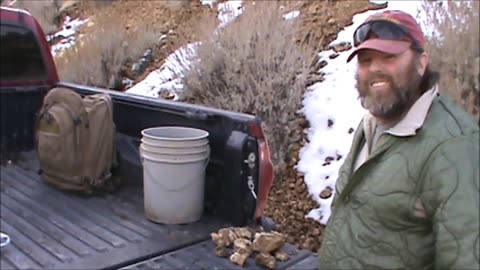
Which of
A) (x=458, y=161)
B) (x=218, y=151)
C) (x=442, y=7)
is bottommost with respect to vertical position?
(x=218, y=151)

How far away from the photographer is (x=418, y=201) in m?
1.74

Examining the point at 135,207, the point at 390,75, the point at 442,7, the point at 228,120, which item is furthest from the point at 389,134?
the point at 442,7

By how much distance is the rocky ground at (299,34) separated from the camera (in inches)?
197

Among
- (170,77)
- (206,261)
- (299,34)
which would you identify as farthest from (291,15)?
(206,261)

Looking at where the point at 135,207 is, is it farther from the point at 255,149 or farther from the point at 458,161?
the point at 458,161

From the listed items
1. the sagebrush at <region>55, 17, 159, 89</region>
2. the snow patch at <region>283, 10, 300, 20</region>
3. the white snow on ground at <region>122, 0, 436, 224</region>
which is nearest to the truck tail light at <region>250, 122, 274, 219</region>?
the white snow on ground at <region>122, 0, 436, 224</region>

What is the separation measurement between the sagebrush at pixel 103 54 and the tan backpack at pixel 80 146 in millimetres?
4429

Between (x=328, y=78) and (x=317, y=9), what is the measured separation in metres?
2.00

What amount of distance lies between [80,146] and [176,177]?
109 cm

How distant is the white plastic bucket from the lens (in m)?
3.71

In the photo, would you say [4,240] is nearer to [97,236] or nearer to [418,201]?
[97,236]

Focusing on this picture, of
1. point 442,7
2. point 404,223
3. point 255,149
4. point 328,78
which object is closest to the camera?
point 404,223

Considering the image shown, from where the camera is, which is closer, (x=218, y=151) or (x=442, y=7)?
(x=218, y=151)

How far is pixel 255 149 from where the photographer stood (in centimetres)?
349
